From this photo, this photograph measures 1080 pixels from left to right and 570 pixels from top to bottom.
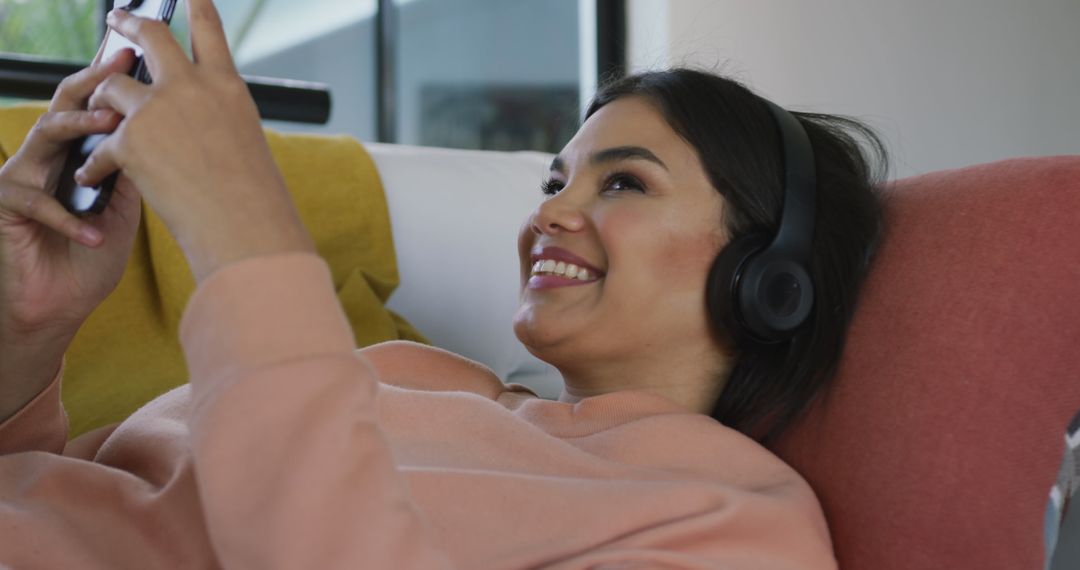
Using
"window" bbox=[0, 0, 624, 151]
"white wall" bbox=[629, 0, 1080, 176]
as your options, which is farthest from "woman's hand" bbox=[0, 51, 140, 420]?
"window" bbox=[0, 0, 624, 151]

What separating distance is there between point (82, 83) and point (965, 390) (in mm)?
744

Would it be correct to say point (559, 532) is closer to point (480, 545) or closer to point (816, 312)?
point (480, 545)

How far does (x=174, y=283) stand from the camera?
1.49 meters

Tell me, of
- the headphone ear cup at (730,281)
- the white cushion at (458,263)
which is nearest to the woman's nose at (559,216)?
the headphone ear cup at (730,281)

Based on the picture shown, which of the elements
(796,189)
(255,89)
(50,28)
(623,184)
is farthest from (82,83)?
(50,28)

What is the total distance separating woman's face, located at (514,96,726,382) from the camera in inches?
43.3

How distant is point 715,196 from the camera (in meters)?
1.14

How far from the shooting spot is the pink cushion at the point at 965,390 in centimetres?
89

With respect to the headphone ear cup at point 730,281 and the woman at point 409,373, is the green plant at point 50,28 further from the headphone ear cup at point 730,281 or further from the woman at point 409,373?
the headphone ear cup at point 730,281

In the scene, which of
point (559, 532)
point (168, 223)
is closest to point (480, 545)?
point (559, 532)

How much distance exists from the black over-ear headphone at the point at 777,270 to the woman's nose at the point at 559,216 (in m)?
0.14

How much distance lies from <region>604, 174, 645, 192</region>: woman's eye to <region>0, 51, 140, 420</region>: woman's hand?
46cm

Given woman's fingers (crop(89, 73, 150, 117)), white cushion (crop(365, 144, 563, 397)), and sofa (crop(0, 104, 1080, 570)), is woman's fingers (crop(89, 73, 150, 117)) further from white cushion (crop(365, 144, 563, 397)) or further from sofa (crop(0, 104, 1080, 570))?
white cushion (crop(365, 144, 563, 397))

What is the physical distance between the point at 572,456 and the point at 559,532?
0.33 ft
